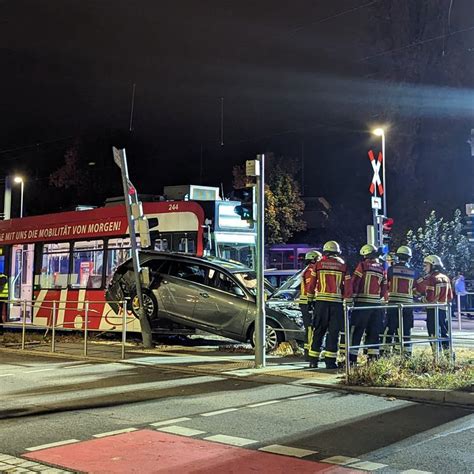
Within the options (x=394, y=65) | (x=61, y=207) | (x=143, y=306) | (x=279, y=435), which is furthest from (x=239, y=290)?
(x=61, y=207)

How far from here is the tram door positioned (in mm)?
19469

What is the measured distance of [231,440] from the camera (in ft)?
20.4

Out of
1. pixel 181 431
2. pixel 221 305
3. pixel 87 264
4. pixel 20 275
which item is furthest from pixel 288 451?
pixel 20 275

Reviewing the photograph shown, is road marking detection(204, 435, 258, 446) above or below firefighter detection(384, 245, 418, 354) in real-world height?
below

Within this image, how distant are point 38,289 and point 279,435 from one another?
13.7 meters

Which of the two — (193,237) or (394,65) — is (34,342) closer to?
(193,237)

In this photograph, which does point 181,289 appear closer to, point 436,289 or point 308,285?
point 308,285

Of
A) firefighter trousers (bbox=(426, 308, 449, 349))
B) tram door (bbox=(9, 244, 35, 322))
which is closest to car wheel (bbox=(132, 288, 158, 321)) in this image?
firefighter trousers (bbox=(426, 308, 449, 349))

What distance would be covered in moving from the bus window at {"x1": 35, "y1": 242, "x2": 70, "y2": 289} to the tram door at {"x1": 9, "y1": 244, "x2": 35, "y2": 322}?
72 cm

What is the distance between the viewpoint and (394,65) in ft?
105

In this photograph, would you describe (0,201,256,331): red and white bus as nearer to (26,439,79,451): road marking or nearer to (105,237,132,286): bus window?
(105,237,132,286): bus window

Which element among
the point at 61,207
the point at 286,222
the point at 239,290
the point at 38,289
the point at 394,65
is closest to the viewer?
the point at 239,290

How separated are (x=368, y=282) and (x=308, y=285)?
3.47 feet

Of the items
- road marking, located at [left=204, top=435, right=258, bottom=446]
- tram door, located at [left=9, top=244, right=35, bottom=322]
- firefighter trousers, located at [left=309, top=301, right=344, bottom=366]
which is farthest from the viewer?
tram door, located at [left=9, top=244, right=35, bottom=322]
